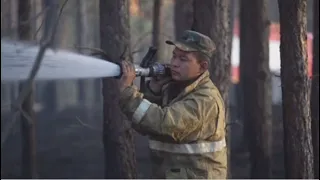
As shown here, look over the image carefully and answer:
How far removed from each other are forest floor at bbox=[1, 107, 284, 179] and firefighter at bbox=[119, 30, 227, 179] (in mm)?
4688

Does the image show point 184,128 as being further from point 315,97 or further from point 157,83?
point 315,97

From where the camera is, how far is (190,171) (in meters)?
5.18

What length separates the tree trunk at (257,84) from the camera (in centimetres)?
1138

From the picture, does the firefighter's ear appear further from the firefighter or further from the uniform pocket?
the uniform pocket

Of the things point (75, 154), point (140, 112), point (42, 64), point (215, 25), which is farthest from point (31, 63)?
point (75, 154)

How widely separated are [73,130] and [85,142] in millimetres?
2019

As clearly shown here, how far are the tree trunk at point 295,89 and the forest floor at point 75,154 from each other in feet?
8.68

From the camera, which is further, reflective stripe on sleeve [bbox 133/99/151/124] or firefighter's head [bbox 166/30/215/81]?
firefighter's head [bbox 166/30/215/81]

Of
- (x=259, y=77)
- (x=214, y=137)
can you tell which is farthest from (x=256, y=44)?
(x=214, y=137)

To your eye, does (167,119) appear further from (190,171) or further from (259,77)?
(259,77)

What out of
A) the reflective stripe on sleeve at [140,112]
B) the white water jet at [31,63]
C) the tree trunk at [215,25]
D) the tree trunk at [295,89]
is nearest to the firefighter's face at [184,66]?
the reflective stripe on sleeve at [140,112]

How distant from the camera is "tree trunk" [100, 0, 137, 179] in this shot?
8.37 metres

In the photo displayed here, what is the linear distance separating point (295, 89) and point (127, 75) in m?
3.60

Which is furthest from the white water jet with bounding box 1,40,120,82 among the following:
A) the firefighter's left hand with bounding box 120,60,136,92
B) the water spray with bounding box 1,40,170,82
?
the firefighter's left hand with bounding box 120,60,136,92
